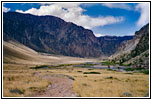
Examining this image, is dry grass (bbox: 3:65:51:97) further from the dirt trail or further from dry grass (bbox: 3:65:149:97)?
the dirt trail

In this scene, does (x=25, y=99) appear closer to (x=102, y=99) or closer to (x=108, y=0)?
(x=102, y=99)

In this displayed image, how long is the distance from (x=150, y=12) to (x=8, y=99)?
799 inches

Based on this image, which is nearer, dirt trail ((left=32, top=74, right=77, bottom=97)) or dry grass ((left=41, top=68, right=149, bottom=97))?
dirt trail ((left=32, top=74, right=77, bottom=97))

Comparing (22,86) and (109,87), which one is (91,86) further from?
(22,86)

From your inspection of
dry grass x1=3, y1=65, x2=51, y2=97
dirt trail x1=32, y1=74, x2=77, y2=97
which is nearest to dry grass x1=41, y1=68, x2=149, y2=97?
dirt trail x1=32, y1=74, x2=77, y2=97

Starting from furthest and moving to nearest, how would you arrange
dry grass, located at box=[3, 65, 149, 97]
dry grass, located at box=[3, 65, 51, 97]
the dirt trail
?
1. dry grass, located at box=[3, 65, 149, 97]
2. dry grass, located at box=[3, 65, 51, 97]
3. the dirt trail

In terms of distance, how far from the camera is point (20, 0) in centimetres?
2489

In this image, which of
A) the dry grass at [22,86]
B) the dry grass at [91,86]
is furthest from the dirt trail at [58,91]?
the dry grass at [22,86]

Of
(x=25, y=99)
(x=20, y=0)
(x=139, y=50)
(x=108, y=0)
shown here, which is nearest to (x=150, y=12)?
(x=108, y=0)

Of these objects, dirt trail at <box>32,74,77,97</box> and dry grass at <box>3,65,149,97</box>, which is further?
dry grass at <box>3,65,149,97</box>

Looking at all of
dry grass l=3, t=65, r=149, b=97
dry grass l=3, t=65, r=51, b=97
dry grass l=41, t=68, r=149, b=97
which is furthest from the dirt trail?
dry grass l=3, t=65, r=51, b=97

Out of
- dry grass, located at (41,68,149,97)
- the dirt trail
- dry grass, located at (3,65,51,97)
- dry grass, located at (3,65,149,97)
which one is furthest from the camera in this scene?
dry grass, located at (3,65,149,97)

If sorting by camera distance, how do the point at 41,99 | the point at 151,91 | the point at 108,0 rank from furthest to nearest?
the point at 108,0
the point at 151,91
the point at 41,99

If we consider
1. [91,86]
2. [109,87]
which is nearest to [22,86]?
[91,86]
